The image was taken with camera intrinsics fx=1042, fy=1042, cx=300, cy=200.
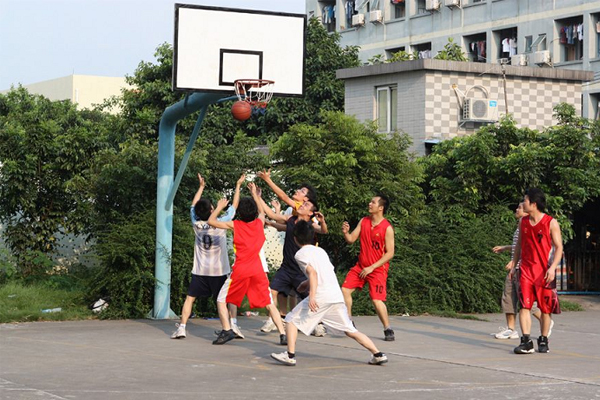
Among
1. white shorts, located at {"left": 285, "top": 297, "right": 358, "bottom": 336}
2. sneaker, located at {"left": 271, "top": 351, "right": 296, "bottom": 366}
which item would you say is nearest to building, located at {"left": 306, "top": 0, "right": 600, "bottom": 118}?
white shorts, located at {"left": 285, "top": 297, "right": 358, "bottom": 336}

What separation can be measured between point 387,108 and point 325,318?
15821 millimetres

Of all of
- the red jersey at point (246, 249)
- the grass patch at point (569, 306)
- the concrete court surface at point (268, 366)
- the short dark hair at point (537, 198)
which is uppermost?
the short dark hair at point (537, 198)

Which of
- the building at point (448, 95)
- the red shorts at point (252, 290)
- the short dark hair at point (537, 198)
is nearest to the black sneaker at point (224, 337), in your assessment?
the red shorts at point (252, 290)

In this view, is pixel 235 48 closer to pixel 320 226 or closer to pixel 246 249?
pixel 320 226

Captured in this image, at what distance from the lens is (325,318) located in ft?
35.8

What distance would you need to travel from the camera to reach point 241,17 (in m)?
15.3

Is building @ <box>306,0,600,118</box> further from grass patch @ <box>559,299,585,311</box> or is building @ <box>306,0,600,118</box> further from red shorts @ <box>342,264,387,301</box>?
red shorts @ <box>342,264,387,301</box>

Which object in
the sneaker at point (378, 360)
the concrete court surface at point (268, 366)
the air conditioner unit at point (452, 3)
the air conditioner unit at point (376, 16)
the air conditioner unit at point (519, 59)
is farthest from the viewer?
the air conditioner unit at point (376, 16)

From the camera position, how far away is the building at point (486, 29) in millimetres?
46500

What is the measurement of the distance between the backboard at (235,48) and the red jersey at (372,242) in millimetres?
3088

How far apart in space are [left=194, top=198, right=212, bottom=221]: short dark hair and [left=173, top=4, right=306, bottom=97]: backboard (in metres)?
2.08

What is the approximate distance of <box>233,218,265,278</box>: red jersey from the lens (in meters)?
12.3

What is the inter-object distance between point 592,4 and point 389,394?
39404 millimetres

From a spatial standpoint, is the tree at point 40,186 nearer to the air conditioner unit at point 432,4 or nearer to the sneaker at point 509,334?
the sneaker at point 509,334
